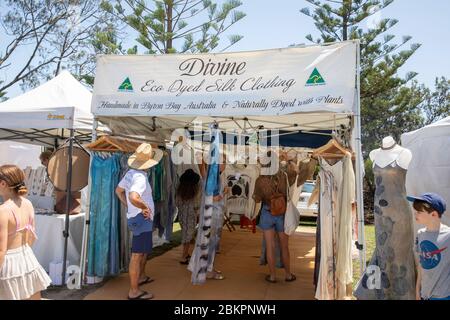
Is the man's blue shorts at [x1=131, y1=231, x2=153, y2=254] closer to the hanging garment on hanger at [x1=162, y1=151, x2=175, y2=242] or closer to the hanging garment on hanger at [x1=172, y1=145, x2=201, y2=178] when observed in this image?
the hanging garment on hanger at [x1=162, y1=151, x2=175, y2=242]

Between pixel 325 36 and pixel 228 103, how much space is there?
1257 cm

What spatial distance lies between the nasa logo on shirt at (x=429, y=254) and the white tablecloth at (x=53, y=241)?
12.6 feet

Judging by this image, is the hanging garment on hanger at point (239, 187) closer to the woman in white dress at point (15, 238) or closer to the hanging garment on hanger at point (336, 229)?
the hanging garment on hanger at point (336, 229)

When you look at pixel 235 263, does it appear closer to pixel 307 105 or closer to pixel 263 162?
pixel 263 162

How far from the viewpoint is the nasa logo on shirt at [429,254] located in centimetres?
240

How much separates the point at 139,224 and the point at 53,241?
154 centimetres

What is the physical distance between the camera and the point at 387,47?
14.9 metres

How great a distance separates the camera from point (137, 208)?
3.76 m

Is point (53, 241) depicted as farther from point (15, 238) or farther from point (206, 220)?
point (15, 238)

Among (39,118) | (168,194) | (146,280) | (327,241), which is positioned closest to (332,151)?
(327,241)

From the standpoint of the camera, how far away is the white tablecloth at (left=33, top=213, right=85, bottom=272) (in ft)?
15.0

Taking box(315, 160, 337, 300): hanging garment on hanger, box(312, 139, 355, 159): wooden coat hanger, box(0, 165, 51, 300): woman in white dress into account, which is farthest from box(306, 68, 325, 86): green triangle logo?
box(0, 165, 51, 300): woman in white dress

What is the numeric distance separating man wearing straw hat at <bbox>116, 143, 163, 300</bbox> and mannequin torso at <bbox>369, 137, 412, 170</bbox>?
2.24 metres
